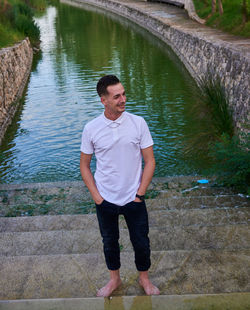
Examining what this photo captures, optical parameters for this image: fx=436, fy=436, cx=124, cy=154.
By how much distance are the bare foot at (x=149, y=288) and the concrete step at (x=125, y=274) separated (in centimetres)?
6

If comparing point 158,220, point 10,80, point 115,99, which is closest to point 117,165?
point 115,99

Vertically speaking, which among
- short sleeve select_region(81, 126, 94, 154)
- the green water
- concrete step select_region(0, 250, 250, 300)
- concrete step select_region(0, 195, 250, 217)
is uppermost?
short sleeve select_region(81, 126, 94, 154)

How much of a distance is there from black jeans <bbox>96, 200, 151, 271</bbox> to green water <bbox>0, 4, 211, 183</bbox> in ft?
14.6

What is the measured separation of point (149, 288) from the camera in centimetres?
316

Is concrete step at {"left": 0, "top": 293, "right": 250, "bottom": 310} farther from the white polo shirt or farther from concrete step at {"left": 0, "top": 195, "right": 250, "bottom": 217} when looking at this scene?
concrete step at {"left": 0, "top": 195, "right": 250, "bottom": 217}

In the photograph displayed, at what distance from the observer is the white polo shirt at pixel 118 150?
2.92 metres

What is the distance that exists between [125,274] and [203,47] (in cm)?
1108

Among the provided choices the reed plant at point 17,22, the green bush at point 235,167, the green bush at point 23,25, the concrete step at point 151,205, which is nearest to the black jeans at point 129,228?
the concrete step at point 151,205

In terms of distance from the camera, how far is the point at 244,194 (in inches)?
224

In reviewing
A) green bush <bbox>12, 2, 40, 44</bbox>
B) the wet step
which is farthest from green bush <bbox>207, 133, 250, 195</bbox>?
green bush <bbox>12, 2, 40, 44</bbox>

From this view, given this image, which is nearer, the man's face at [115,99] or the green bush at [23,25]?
the man's face at [115,99]

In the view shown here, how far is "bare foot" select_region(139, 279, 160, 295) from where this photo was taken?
10.3ft

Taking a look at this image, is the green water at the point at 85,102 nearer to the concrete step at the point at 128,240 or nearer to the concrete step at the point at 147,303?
the concrete step at the point at 128,240

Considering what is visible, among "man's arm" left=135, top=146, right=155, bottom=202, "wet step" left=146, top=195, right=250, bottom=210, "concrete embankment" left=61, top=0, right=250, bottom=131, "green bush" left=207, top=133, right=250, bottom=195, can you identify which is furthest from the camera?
"concrete embankment" left=61, top=0, right=250, bottom=131
